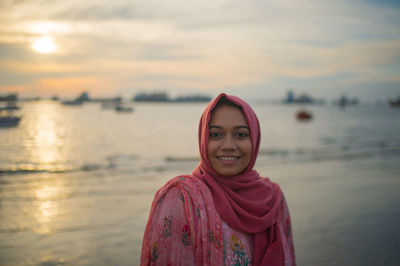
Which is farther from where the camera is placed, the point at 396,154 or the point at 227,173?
the point at 396,154

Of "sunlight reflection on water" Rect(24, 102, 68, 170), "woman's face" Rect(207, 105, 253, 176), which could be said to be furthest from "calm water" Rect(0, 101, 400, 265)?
"woman's face" Rect(207, 105, 253, 176)

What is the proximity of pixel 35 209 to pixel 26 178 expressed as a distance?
3.12 m

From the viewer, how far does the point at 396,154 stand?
39.9 ft

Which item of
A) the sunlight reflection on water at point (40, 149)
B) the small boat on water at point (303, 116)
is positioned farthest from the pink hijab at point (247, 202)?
the small boat on water at point (303, 116)

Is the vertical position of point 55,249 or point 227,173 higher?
point 227,173

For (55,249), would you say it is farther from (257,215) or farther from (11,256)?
(257,215)

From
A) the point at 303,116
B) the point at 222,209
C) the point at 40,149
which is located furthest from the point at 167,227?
the point at 303,116

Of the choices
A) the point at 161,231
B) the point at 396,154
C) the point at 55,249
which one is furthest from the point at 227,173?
the point at 396,154

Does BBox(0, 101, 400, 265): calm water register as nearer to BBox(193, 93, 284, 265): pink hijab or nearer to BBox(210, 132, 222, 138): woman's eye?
BBox(193, 93, 284, 265): pink hijab

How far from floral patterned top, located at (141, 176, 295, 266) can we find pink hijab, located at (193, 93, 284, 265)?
69 millimetres

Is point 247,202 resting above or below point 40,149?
above

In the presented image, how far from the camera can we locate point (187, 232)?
162 cm

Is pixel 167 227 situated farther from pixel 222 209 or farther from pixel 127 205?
pixel 127 205

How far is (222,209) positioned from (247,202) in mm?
187
